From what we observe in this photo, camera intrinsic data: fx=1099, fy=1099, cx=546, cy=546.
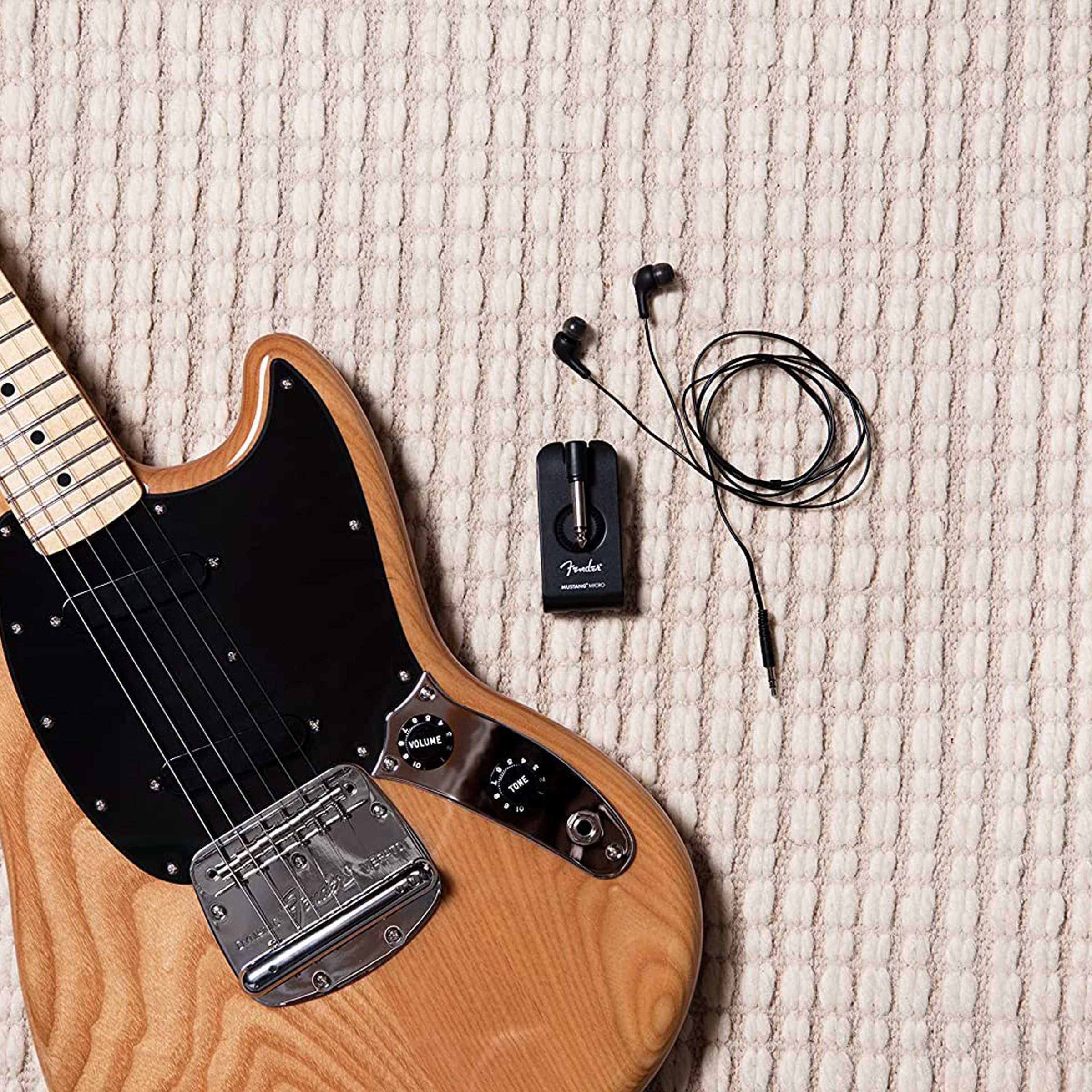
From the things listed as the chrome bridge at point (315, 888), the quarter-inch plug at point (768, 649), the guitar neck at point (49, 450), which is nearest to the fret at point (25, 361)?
the guitar neck at point (49, 450)

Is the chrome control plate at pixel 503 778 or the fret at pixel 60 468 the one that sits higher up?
the fret at pixel 60 468

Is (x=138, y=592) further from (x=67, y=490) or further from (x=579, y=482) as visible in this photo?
(x=579, y=482)

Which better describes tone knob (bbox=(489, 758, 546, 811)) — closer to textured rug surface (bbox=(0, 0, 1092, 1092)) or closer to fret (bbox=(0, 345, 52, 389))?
textured rug surface (bbox=(0, 0, 1092, 1092))

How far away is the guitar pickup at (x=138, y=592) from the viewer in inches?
29.2

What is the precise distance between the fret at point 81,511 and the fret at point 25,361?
0.11m

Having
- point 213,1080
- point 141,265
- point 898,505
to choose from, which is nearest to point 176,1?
point 141,265

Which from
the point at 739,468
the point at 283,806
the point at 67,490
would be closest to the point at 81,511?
the point at 67,490

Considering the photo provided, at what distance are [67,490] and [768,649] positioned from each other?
522 mm

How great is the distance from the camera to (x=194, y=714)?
0.74 meters

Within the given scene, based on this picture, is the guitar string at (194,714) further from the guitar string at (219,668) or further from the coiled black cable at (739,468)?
the coiled black cable at (739,468)

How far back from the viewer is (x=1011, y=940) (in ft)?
2.77

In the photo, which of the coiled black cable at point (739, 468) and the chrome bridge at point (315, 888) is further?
the coiled black cable at point (739, 468)

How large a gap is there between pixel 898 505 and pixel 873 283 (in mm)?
180

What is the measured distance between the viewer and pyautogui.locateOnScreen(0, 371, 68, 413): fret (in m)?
0.76
